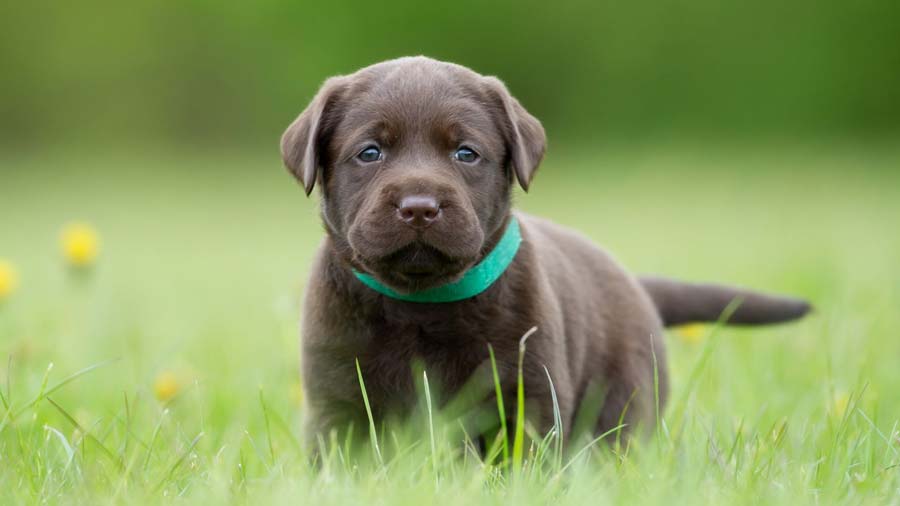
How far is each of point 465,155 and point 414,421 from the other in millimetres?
668

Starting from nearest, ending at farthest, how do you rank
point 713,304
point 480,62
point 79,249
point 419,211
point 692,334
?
point 419,211 < point 713,304 < point 79,249 < point 692,334 < point 480,62

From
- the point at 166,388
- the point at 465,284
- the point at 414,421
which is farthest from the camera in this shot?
the point at 166,388

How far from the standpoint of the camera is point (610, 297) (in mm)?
3529

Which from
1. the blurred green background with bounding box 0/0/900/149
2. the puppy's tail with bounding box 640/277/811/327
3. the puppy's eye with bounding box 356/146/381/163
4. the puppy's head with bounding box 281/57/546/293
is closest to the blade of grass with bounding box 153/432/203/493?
the puppy's head with bounding box 281/57/546/293

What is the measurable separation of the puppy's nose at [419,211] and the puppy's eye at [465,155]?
0.86 ft

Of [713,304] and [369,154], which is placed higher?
[369,154]

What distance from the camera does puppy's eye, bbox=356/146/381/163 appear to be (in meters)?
2.89

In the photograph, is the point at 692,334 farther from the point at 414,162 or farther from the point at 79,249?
the point at 79,249

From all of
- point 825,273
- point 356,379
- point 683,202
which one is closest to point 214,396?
point 356,379

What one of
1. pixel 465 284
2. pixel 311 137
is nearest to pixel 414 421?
pixel 465 284

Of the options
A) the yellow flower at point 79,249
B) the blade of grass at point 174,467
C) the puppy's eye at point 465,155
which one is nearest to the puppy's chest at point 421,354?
the puppy's eye at point 465,155

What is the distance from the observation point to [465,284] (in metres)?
2.88

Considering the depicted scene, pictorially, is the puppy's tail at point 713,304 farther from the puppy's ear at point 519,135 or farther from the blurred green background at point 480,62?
the blurred green background at point 480,62

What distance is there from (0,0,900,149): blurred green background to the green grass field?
26.4 ft
